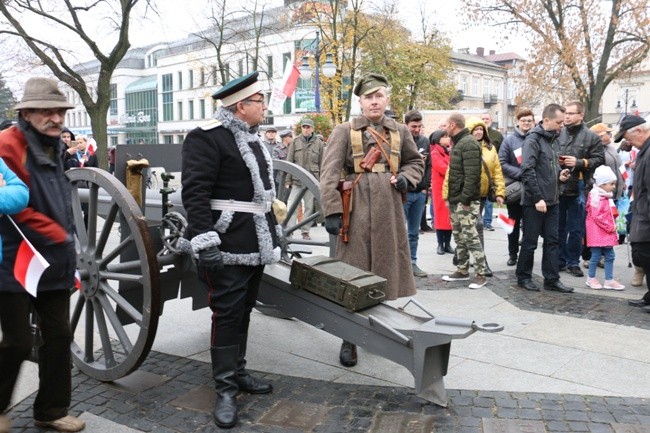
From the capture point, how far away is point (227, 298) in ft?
11.8

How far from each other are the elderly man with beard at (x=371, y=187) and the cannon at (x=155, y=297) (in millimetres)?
542

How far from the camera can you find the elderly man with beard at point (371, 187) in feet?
14.6

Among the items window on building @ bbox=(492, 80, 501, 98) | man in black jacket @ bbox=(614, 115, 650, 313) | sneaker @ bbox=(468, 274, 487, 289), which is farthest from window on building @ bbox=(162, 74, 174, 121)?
man in black jacket @ bbox=(614, 115, 650, 313)

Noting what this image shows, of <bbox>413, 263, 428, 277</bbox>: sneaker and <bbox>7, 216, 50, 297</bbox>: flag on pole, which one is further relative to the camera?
<bbox>413, 263, 428, 277</bbox>: sneaker

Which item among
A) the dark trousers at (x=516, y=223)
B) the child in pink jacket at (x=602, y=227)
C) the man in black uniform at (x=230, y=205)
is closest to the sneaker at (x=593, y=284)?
the child in pink jacket at (x=602, y=227)

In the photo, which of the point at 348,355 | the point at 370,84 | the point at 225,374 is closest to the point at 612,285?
the point at 348,355

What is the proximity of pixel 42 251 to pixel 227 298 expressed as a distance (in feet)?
3.27

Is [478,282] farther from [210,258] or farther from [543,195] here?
[210,258]

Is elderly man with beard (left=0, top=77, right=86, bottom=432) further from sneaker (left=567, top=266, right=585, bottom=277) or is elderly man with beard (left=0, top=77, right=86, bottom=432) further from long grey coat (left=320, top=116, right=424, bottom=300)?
sneaker (left=567, top=266, right=585, bottom=277)

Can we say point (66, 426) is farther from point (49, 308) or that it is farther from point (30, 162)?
point (30, 162)

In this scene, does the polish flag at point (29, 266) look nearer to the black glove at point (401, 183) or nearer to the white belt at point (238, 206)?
the white belt at point (238, 206)

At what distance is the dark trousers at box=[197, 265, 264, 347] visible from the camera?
3561mm

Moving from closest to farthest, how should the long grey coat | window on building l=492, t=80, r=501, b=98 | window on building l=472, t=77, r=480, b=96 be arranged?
the long grey coat → window on building l=472, t=77, r=480, b=96 → window on building l=492, t=80, r=501, b=98

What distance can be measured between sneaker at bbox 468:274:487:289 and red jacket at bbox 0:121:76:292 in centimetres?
449
